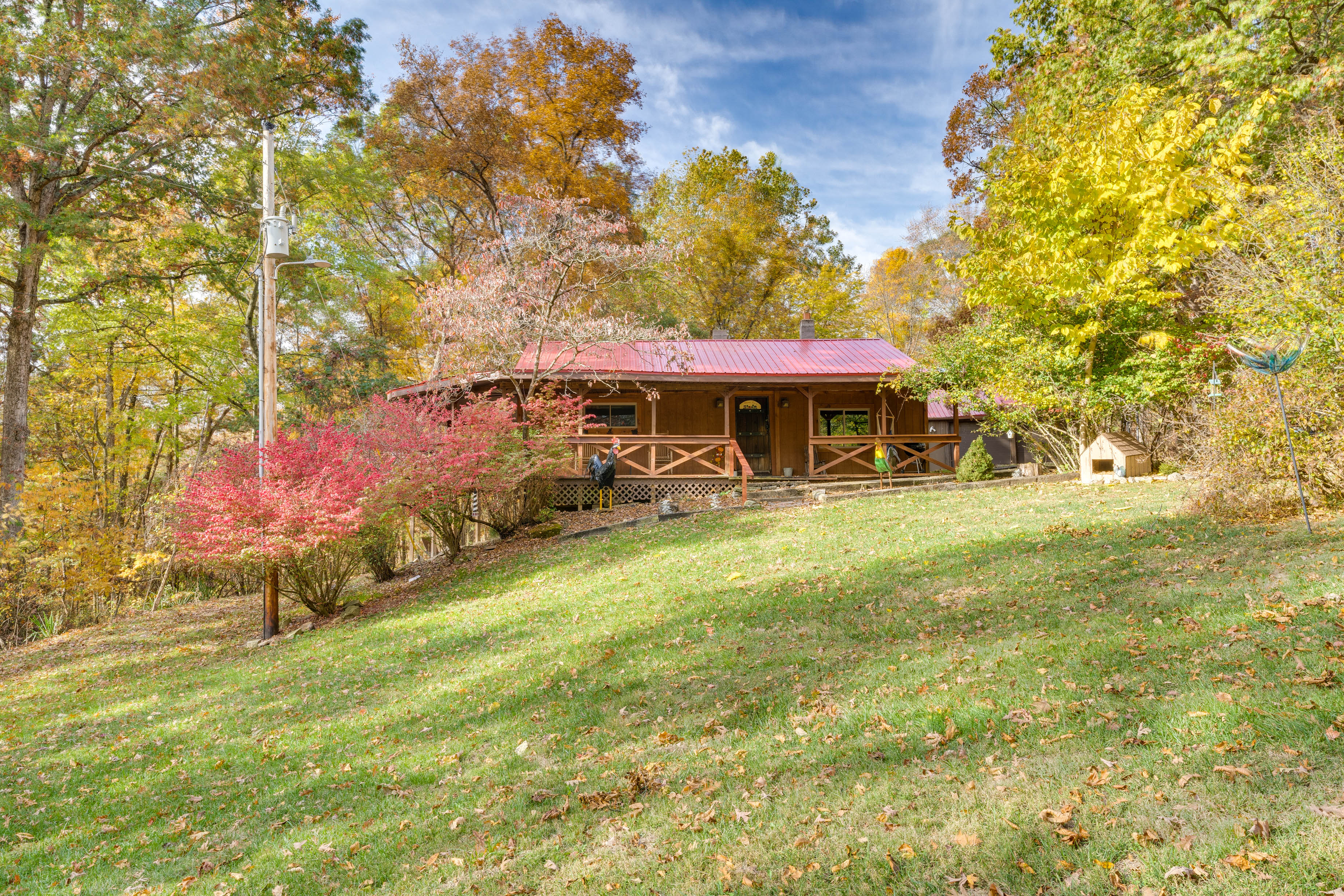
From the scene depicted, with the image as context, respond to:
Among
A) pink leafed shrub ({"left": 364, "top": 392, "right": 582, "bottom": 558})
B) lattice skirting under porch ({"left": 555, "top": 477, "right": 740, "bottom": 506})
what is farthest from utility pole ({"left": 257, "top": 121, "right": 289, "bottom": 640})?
lattice skirting under porch ({"left": 555, "top": 477, "right": 740, "bottom": 506})

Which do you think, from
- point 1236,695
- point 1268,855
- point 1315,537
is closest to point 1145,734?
point 1236,695

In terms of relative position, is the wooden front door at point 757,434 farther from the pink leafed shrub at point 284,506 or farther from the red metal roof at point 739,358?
the pink leafed shrub at point 284,506

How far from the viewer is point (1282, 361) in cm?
588

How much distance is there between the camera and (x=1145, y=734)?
11.3ft

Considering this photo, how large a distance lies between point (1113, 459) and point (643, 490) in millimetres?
9606

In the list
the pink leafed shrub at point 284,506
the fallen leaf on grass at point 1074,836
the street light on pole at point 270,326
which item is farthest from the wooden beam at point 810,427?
the fallen leaf on grass at point 1074,836

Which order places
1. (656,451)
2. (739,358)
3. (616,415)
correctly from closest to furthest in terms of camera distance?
(656,451)
(616,415)
(739,358)

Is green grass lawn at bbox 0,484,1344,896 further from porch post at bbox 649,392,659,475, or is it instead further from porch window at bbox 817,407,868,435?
porch window at bbox 817,407,868,435

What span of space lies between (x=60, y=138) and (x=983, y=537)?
17.2 metres

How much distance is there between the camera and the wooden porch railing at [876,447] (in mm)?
16922

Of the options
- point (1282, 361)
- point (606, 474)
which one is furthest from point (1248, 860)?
point (606, 474)

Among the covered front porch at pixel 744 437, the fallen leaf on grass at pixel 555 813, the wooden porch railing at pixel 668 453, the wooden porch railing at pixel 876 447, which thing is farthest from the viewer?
the wooden porch railing at pixel 876 447

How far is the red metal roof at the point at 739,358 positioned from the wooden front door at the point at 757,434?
4.43 feet

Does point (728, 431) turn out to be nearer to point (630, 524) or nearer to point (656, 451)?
point (656, 451)
